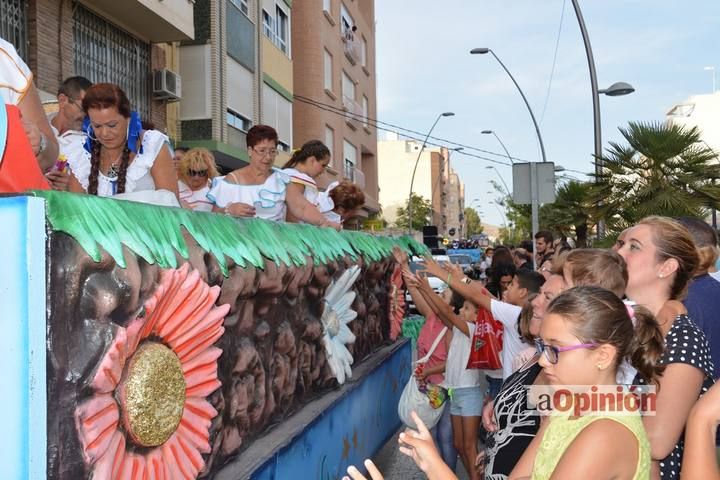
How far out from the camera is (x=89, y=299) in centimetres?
188

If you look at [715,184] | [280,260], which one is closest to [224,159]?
[715,184]

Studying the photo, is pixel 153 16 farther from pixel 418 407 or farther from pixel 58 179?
pixel 58 179

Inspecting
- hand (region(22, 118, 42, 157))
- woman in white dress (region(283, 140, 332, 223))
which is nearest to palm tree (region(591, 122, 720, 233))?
woman in white dress (region(283, 140, 332, 223))

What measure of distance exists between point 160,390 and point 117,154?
4.61 feet

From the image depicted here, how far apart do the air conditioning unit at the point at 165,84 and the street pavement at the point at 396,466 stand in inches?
378

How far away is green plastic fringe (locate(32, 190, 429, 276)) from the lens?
1.83 meters

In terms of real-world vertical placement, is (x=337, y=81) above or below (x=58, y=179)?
above

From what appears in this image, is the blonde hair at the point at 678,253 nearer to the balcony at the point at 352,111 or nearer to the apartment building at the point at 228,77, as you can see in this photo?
the apartment building at the point at 228,77

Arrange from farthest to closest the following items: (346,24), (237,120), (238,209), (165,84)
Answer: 1. (346,24)
2. (237,120)
3. (165,84)
4. (238,209)

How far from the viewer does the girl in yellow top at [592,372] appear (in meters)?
1.80

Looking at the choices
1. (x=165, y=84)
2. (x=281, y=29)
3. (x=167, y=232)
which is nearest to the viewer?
Result: (x=167, y=232)

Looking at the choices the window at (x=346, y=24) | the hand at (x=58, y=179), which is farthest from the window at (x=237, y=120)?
the hand at (x=58, y=179)

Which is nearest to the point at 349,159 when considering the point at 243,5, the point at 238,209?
the point at 243,5

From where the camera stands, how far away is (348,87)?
3044cm
